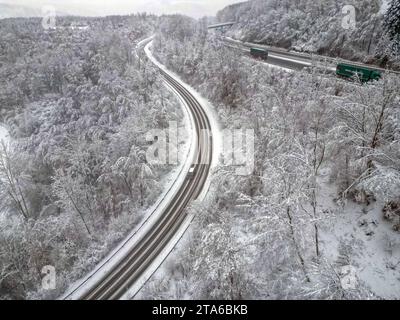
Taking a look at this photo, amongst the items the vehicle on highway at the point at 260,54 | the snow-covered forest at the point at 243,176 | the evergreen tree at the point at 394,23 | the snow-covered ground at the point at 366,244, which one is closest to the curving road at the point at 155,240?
the snow-covered forest at the point at 243,176

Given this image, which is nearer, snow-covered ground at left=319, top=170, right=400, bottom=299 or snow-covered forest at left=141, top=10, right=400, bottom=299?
snow-covered forest at left=141, top=10, right=400, bottom=299

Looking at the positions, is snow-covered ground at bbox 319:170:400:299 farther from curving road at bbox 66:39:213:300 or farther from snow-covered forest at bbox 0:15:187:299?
snow-covered forest at bbox 0:15:187:299

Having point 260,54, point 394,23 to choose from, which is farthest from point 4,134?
point 394,23

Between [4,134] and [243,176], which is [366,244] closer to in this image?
[243,176]

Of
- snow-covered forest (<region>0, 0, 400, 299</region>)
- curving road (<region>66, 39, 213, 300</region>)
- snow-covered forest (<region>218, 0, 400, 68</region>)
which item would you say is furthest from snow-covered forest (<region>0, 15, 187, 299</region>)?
snow-covered forest (<region>218, 0, 400, 68</region>)
